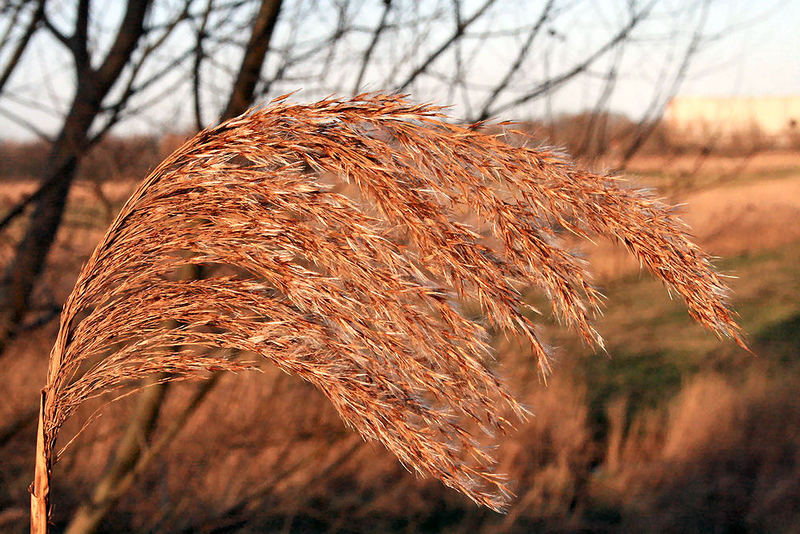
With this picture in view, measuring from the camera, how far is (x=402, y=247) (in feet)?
3.90

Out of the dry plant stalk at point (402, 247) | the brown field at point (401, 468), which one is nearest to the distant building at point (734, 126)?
the brown field at point (401, 468)

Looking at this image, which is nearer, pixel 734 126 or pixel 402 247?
pixel 402 247

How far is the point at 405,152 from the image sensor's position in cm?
119

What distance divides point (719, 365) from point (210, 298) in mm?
8488

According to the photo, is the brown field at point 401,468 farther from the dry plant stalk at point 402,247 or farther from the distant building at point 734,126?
the dry plant stalk at point 402,247

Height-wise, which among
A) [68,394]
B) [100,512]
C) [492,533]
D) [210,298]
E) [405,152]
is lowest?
[492,533]

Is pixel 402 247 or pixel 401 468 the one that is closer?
pixel 402 247

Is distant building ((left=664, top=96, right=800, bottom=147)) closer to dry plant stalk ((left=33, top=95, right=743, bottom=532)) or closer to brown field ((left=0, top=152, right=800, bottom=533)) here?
brown field ((left=0, top=152, right=800, bottom=533))

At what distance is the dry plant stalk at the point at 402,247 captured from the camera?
1.17 m

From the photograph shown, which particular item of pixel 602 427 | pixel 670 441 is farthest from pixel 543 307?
pixel 670 441

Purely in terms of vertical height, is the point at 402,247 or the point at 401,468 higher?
the point at 402,247

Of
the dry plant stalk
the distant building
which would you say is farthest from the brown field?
the dry plant stalk

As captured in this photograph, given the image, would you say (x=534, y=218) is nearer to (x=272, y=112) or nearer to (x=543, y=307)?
(x=272, y=112)

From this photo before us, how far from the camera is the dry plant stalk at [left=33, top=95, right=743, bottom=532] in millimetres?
1174
